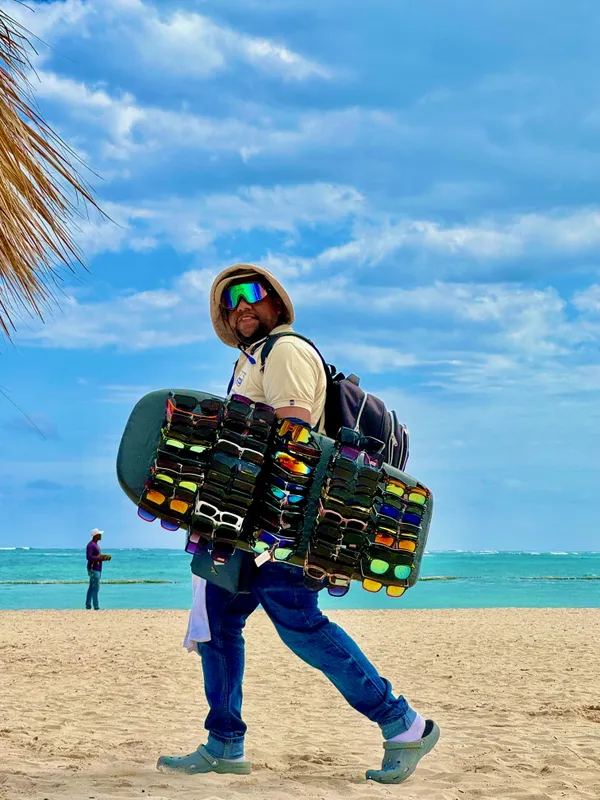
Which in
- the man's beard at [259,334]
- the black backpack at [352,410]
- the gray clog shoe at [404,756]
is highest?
the man's beard at [259,334]

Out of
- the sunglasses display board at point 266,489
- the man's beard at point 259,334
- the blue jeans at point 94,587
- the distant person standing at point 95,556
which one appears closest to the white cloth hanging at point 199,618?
the sunglasses display board at point 266,489

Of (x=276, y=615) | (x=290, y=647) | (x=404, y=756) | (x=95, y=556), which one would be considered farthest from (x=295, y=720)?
(x=95, y=556)

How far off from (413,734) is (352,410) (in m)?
1.34

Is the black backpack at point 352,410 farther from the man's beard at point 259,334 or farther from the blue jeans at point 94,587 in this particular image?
the blue jeans at point 94,587

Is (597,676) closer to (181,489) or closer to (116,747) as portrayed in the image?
(116,747)

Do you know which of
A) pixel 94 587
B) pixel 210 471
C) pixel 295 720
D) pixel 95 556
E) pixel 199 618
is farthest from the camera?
pixel 94 587

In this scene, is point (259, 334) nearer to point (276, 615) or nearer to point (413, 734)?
point (276, 615)

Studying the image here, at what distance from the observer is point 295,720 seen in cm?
541

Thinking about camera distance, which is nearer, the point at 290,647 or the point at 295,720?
the point at 290,647

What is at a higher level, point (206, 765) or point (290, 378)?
point (290, 378)

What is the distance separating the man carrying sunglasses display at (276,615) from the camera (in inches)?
123

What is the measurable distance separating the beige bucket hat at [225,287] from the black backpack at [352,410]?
0.20m

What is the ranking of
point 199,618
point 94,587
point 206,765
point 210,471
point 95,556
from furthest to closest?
point 94,587 → point 95,556 → point 206,765 → point 199,618 → point 210,471

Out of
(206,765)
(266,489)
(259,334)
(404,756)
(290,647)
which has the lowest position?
(206,765)
